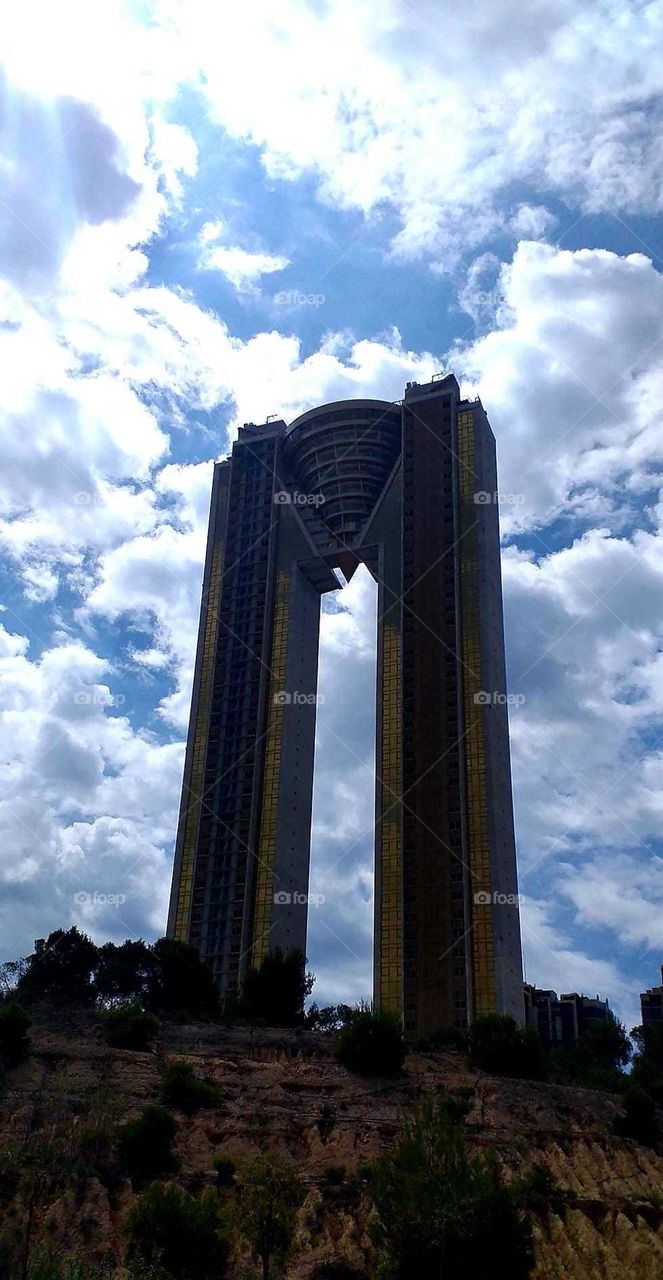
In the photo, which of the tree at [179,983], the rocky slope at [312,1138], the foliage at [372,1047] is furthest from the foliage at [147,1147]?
the tree at [179,983]

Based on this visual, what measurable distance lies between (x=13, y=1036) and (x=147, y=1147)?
57.7 ft

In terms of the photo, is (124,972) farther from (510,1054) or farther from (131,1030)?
(510,1054)

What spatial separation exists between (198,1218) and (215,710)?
108729 millimetres

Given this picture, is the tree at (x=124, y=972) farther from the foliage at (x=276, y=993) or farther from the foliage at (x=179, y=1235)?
the foliage at (x=179, y=1235)

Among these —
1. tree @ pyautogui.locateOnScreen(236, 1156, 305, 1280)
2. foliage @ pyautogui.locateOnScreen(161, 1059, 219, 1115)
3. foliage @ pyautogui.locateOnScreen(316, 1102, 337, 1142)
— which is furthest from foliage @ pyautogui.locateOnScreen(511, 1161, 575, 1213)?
foliage @ pyautogui.locateOnScreen(161, 1059, 219, 1115)

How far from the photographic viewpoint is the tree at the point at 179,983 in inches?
4373

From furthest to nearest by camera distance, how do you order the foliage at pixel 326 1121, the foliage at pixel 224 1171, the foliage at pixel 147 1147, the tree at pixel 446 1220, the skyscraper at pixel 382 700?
the skyscraper at pixel 382 700 < the foliage at pixel 326 1121 < the foliage at pixel 147 1147 < the foliage at pixel 224 1171 < the tree at pixel 446 1220

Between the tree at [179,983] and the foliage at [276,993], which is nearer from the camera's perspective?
the foliage at [276,993]

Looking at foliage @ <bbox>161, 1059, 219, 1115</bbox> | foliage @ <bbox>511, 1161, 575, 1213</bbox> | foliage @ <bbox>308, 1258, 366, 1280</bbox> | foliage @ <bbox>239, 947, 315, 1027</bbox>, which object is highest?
foliage @ <bbox>239, 947, 315, 1027</bbox>

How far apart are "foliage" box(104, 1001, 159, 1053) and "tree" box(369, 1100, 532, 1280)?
41.9 m

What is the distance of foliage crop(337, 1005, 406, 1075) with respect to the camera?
7181cm

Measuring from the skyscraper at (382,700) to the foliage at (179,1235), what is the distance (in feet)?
257

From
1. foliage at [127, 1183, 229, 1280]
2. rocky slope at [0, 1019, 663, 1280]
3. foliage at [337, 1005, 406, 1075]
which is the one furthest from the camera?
foliage at [337, 1005, 406, 1075]

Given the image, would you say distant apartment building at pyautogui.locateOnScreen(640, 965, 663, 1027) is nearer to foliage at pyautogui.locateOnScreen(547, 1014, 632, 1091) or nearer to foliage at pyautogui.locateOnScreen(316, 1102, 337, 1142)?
foliage at pyautogui.locateOnScreen(547, 1014, 632, 1091)
